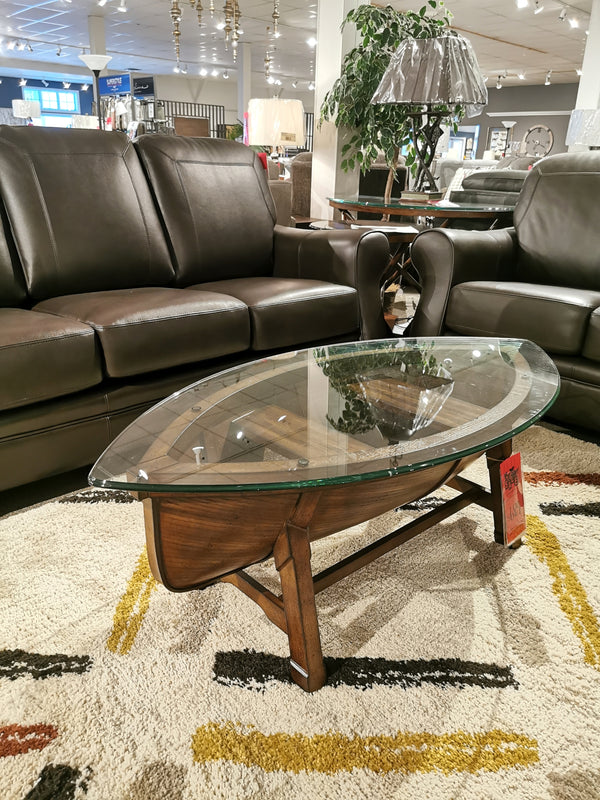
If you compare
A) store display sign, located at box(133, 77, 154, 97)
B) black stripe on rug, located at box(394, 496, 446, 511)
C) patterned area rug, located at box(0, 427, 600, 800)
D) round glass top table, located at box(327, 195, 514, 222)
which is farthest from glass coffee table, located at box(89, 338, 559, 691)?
store display sign, located at box(133, 77, 154, 97)

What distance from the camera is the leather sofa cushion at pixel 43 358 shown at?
1.65 m

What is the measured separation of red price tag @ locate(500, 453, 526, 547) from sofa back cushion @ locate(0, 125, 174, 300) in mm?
1594

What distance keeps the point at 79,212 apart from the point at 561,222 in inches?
77.4

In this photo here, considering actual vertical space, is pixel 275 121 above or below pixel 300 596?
above

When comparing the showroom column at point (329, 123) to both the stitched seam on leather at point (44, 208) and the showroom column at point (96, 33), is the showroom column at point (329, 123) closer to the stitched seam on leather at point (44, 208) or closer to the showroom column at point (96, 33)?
the stitched seam on leather at point (44, 208)

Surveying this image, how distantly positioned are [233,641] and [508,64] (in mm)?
13821

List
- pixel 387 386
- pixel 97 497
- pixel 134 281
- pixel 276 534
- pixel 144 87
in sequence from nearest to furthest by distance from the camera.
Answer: pixel 276 534
pixel 387 386
pixel 97 497
pixel 134 281
pixel 144 87

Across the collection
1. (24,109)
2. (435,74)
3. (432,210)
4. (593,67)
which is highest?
(593,67)

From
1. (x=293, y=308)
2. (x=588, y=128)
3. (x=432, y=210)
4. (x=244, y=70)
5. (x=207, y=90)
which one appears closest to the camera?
(x=293, y=308)

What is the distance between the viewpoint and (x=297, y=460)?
1.03 meters

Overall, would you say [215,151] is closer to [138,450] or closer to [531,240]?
[531,240]

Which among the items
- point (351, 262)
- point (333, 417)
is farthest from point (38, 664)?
point (351, 262)

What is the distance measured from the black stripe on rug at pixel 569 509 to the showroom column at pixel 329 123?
116 inches

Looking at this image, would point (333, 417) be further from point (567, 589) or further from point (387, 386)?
point (567, 589)
